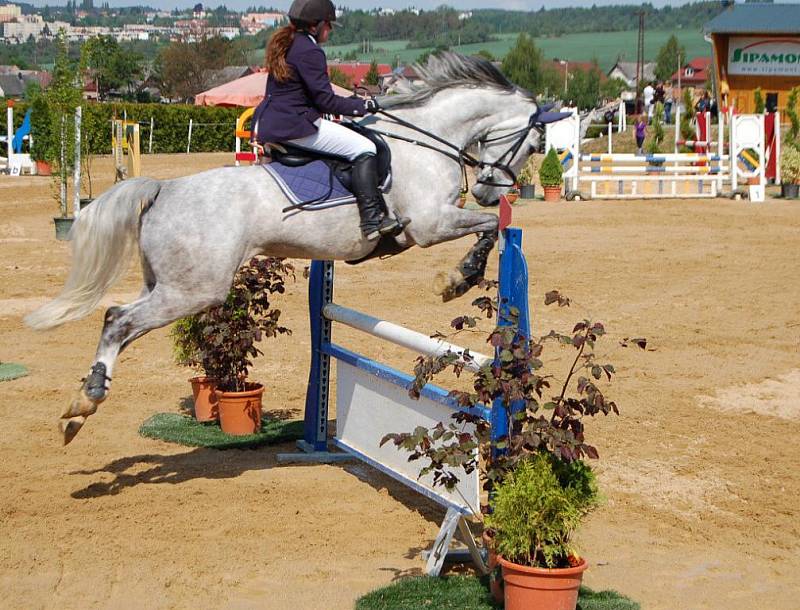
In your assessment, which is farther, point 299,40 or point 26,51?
point 26,51

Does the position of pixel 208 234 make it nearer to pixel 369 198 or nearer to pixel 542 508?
pixel 369 198

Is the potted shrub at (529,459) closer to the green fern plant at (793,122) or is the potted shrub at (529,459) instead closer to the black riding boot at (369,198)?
the black riding boot at (369,198)

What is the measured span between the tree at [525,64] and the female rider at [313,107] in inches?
3030

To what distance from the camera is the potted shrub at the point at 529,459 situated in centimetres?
354

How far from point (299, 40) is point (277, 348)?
157 inches

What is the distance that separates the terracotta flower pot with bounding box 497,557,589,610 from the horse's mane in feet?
9.33

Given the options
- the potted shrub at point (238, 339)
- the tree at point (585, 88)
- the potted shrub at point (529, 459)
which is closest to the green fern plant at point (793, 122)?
the potted shrub at point (238, 339)

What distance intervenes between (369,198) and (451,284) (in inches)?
22.4

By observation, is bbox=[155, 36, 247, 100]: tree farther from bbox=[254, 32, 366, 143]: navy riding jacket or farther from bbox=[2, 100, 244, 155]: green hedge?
bbox=[254, 32, 366, 143]: navy riding jacket

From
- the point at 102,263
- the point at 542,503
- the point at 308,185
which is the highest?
the point at 308,185

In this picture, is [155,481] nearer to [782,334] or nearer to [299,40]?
[299,40]

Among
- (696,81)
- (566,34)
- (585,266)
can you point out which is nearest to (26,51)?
(566,34)

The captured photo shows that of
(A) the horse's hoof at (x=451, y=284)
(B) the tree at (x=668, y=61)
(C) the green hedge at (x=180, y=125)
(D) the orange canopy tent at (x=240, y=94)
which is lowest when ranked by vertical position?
(A) the horse's hoof at (x=451, y=284)

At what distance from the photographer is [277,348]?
340 inches
